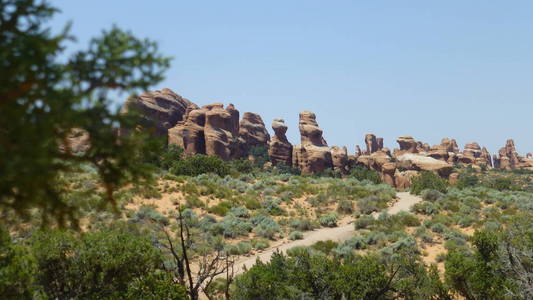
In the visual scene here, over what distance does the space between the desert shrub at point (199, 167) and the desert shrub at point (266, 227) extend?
18.7 meters

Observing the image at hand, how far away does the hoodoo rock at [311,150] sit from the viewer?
74.4 metres

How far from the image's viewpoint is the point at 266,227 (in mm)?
27766

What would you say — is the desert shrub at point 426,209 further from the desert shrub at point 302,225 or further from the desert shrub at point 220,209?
the desert shrub at point 220,209

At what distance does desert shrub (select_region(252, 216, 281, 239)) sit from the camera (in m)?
26.9

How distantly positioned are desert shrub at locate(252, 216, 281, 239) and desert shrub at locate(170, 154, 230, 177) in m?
18.7

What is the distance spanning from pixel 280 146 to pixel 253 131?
1070 centimetres

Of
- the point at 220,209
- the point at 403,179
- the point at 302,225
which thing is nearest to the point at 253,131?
the point at 403,179

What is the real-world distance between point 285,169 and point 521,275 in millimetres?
60717

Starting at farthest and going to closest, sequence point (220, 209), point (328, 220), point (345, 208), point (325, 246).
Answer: point (345, 208)
point (328, 220)
point (220, 209)
point (325, 246)

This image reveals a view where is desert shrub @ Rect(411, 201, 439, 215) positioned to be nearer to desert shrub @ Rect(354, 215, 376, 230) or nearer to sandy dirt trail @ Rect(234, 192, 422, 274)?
sandy dirt trail @ Rect(234, 192, 422, 274)

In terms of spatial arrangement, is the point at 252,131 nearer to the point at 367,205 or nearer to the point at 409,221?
the point at 367,205

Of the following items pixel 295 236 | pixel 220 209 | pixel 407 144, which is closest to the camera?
pixel 295 236

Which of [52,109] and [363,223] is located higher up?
[52,109]

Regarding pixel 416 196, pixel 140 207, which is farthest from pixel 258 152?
pixel 140 207
